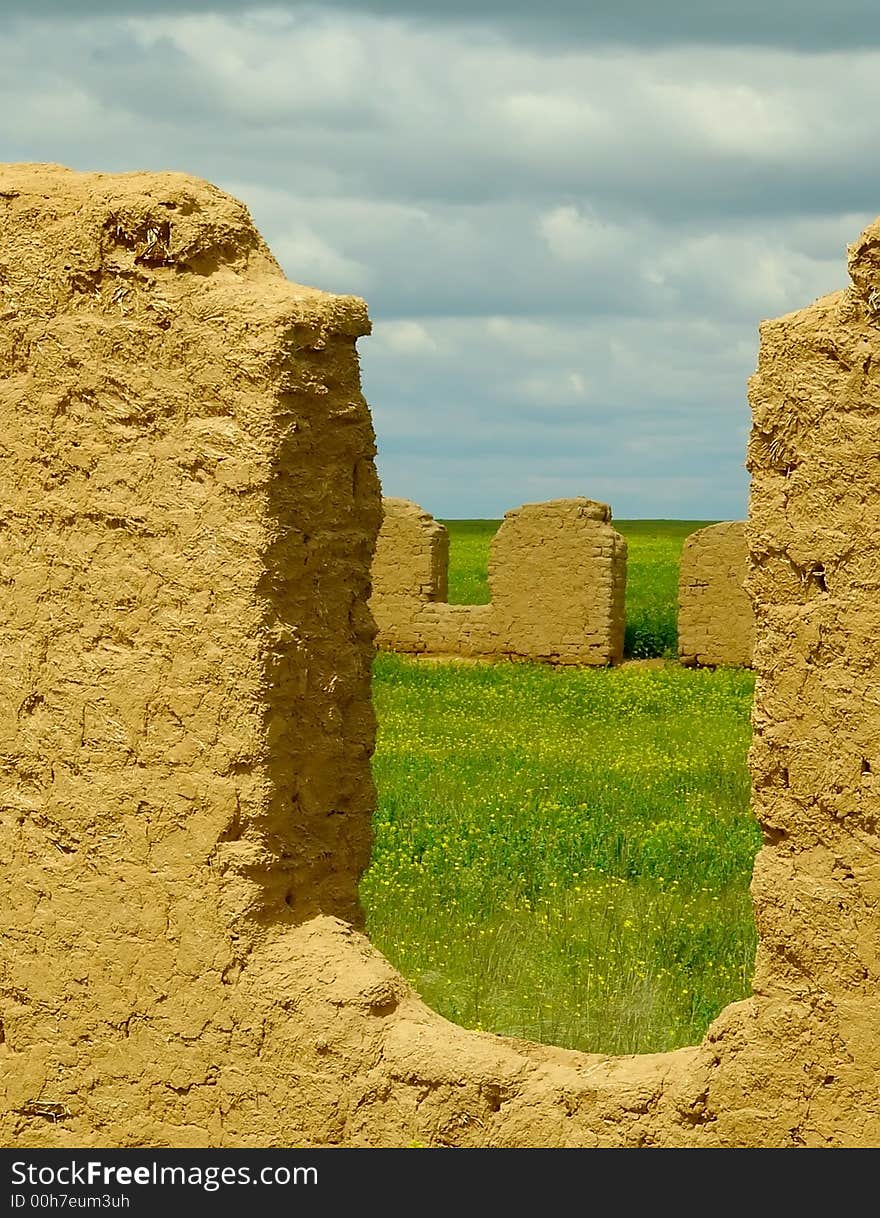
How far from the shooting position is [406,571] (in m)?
19.1

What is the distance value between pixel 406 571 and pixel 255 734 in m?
15.0

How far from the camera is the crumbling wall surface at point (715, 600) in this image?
17766 millimetres

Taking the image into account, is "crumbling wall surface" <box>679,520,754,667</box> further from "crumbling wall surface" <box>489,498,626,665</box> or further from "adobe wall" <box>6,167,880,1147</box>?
"adobe wall" <box>6,167,880,1147</box>

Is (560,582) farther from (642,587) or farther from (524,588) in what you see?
(642,587)

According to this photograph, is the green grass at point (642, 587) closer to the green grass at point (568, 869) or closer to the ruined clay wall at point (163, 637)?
the green grass at point (568, 869)

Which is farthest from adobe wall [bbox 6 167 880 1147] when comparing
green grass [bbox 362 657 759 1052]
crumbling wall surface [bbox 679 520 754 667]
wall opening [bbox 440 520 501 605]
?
wall opening [bbox 440 520 501 605]

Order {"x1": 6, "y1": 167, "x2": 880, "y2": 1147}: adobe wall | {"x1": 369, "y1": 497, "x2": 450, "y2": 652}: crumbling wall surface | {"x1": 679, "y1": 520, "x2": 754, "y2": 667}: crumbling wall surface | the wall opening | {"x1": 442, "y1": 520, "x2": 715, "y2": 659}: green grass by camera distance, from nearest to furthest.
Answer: {"x1": 6, "y1": 167, "x2": 880, "y2": 1147}: adobe wall < {"x1": 679, "y1": 520, "x2": 754, "y2": 667}: crumbling wall surface < {"x1": 369, "y1": 497, "x2": 450, "y2": 652}: crumbling wall surface < {"x1": 442, "y1": 520, "x2": 715, "y2": 659}: green grass < the wall opening

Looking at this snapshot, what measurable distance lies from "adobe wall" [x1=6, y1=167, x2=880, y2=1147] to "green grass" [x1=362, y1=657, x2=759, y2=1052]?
1821 mm

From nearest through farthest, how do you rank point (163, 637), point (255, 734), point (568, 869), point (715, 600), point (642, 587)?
point (255, 734)
point (163, 637)
point (568, 869)
point (715, 600)
point (642, 587)

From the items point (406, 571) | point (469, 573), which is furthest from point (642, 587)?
point (406, 571)

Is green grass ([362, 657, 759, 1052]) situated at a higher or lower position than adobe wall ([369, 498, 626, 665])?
lower

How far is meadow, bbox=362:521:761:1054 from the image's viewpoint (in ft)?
20.5

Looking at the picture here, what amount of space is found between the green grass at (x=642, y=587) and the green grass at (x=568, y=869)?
5.79 meters

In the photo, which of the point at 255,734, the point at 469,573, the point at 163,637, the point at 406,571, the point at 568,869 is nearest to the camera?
the point at 255,734
